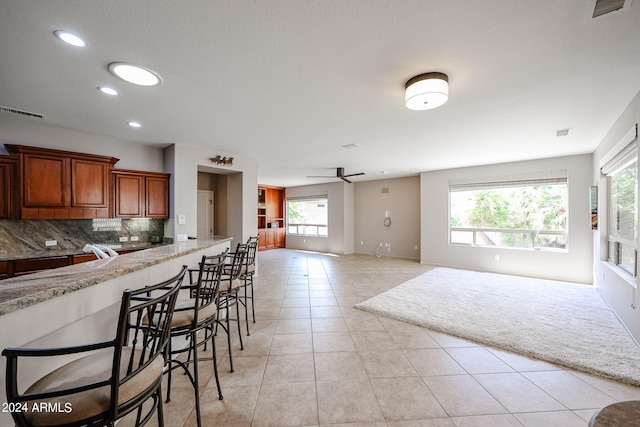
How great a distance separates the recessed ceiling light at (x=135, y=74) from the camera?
6.64ft

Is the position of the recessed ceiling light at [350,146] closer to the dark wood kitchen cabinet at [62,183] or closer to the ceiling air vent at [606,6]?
the ceiling air vent at [606,6]

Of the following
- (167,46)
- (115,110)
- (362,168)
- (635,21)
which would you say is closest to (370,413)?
(167,46)

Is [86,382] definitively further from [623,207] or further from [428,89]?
[623,207]

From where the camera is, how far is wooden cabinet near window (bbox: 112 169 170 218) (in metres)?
3.79

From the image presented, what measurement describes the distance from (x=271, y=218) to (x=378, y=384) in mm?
8437

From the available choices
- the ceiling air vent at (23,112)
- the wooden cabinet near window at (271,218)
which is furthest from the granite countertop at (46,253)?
the wooden cabinet near window at (271,218)

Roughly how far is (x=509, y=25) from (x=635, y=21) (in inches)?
30.7

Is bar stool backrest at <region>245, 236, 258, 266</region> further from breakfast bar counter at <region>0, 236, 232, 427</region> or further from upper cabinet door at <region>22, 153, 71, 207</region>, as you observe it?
upper cabinet door at <region>22, 153, 71, 207</region>

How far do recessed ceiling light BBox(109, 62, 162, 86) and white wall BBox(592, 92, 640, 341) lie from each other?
15.2ft

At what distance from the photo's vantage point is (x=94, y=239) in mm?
3727

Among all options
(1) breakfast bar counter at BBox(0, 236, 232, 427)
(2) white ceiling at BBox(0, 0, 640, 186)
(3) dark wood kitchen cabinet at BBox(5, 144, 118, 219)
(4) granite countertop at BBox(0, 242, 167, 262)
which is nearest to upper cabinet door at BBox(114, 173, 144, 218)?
(3) dark wood kitchen cabinet at BBox(5, 144, 118, 219)

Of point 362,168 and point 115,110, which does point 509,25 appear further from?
point 362,168

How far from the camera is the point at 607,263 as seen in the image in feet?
12.7

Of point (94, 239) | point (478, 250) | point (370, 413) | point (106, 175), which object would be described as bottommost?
point (370, 413)
